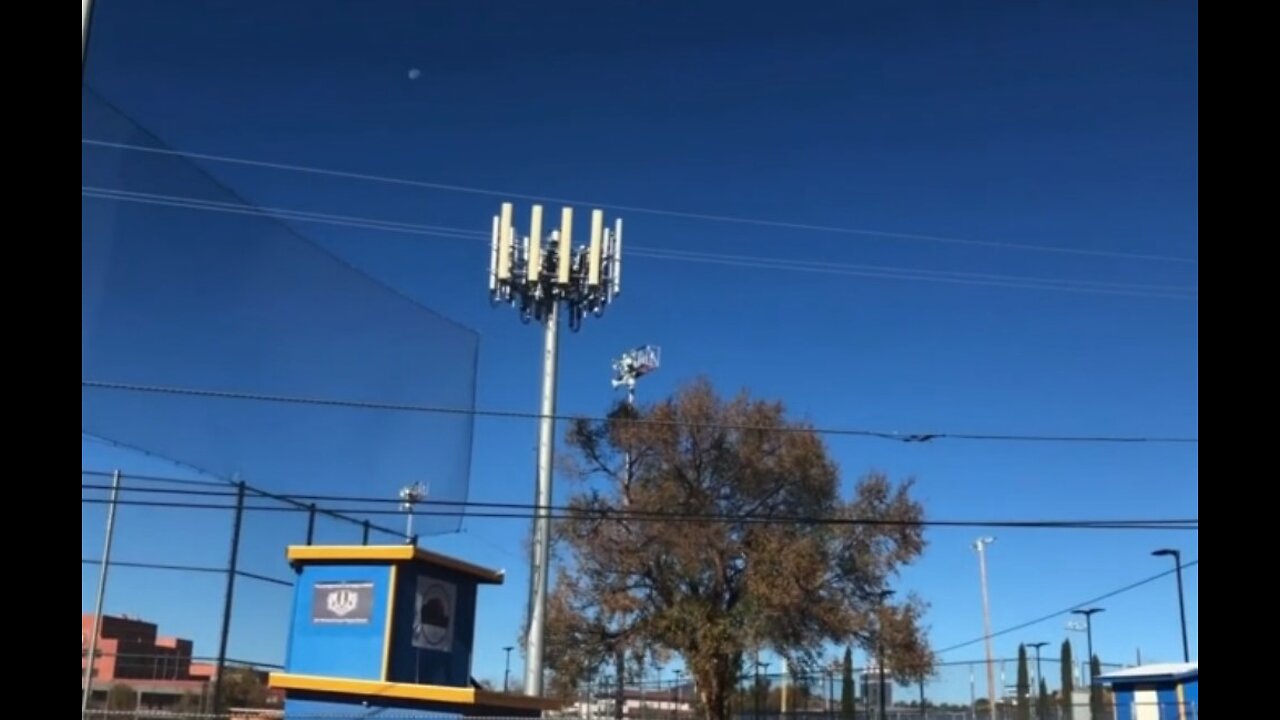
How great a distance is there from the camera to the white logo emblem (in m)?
15.7

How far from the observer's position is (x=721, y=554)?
21.9m

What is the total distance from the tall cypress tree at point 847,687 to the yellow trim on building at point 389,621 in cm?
1009

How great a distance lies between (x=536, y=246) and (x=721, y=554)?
727 centimetres

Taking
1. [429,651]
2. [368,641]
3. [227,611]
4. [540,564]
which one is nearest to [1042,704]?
[540,564]

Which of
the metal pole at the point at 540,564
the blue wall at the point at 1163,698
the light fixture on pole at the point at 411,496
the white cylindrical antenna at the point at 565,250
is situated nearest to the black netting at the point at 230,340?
the light fixture on pole at the point at 411,496

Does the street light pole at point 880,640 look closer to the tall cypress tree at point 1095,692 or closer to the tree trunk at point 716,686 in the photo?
the tree trunk at point 716,686

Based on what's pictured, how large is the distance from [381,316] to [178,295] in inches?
98.7

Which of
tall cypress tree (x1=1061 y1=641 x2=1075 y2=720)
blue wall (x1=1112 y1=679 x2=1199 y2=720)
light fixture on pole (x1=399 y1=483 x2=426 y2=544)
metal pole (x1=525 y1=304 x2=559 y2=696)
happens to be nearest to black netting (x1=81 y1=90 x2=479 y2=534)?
light fixture on pole (x1=399 y1=483 x2=426 y2=544)

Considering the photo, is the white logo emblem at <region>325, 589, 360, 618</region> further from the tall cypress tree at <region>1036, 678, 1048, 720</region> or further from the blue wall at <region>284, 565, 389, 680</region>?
the tall cypress tree at <region>1036, 678, 1048, 720</region>

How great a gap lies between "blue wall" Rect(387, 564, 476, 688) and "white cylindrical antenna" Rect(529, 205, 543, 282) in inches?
324

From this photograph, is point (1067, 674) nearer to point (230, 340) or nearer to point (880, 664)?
point (880, 664)

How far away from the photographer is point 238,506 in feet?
46.9
